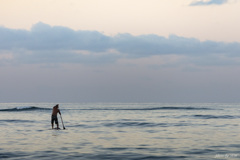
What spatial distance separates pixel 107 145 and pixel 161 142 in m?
3.07

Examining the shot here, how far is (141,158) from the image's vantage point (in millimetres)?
12891

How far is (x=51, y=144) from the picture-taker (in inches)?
655

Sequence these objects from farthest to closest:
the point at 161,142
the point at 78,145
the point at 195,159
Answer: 1. the point at 161,142
2. the point at 78,145
3. the point at 195,159

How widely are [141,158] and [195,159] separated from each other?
2.10 meters

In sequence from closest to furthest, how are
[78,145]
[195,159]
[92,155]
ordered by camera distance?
[195,159] < [92,155] < [78,145]

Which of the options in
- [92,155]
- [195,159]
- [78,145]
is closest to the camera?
[195,159]

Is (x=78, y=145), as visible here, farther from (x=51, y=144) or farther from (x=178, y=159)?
(x=178, y=159)

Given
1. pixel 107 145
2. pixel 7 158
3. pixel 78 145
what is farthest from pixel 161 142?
pixel 7 158

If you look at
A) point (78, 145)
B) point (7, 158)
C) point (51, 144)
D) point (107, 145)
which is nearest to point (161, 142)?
point (107, 145)

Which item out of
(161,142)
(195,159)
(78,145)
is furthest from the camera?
(161,142)

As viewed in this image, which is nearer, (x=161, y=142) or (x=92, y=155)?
(x=92, y=155)

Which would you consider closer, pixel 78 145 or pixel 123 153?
pixel 123 153

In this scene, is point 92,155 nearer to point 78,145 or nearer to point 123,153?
point 123,153

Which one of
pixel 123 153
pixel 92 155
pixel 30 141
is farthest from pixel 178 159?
pixel 30 141
